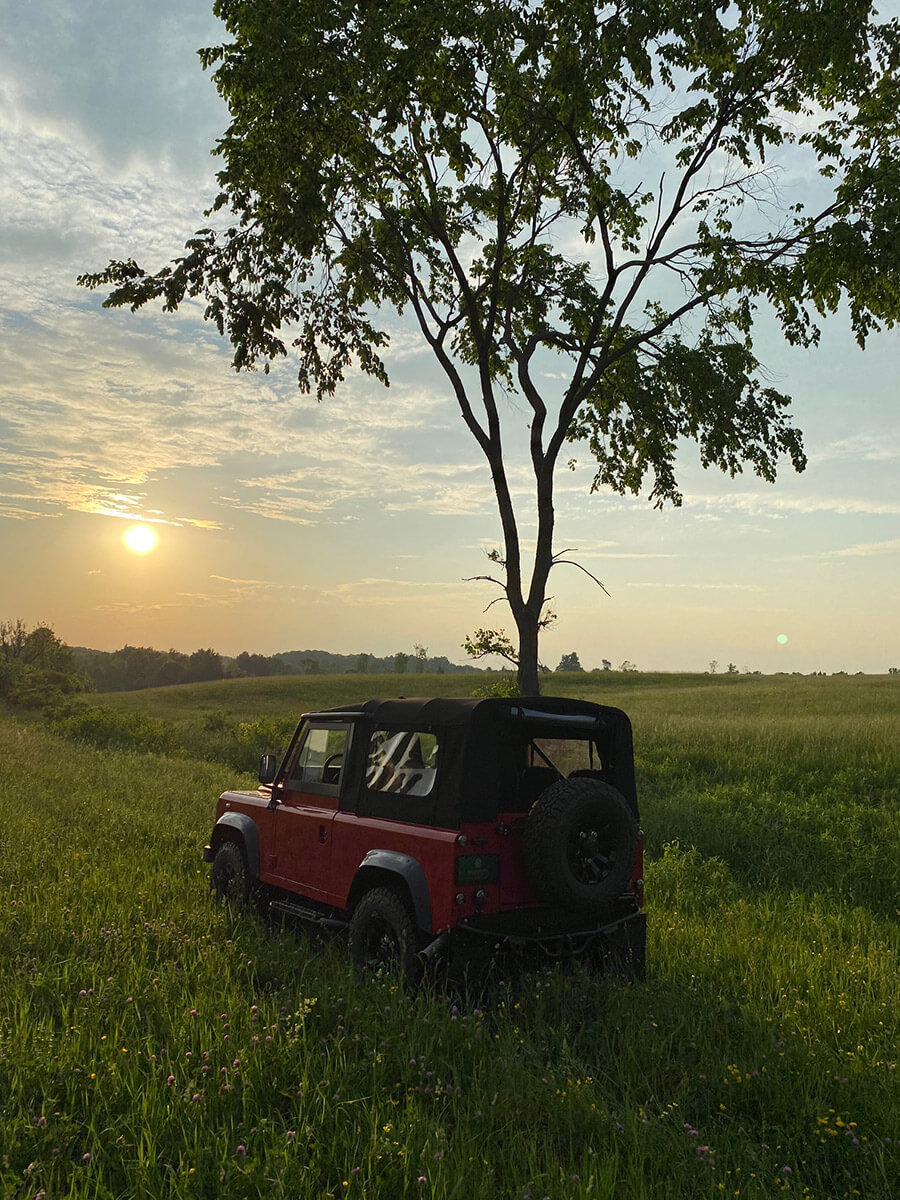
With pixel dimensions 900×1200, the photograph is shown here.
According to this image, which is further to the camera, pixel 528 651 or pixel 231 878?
pixel 528 651

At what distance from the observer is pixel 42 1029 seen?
482 cm

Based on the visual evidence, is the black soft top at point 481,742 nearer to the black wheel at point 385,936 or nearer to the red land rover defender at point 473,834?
the red land rover defender at point 473,834

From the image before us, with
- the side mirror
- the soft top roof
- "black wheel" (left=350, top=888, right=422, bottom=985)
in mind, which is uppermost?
the soft top roof

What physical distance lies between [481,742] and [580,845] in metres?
0.98

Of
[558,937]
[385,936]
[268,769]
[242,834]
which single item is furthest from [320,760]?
[558,937]

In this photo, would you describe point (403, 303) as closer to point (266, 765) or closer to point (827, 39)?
point (827, 39)

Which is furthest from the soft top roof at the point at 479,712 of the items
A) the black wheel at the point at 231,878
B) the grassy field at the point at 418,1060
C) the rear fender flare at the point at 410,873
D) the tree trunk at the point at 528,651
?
the tree trunk at the point at 528,651

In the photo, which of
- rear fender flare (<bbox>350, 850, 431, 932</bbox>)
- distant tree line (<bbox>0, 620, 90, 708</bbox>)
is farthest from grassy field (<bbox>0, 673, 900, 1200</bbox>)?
distant tree line (<bbox>0, 620, 90, 708</bbox>)

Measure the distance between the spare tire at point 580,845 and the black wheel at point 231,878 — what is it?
352 cm

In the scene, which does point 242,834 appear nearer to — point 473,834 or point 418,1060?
point 473,834

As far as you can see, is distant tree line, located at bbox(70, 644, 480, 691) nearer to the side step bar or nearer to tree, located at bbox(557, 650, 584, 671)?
tree, located at bbox(557, 650, 584, 671)

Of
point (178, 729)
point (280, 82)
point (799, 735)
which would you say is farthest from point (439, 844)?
point (178, 729)

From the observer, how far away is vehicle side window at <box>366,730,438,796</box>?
638 centimetres

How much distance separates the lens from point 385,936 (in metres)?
6.17
